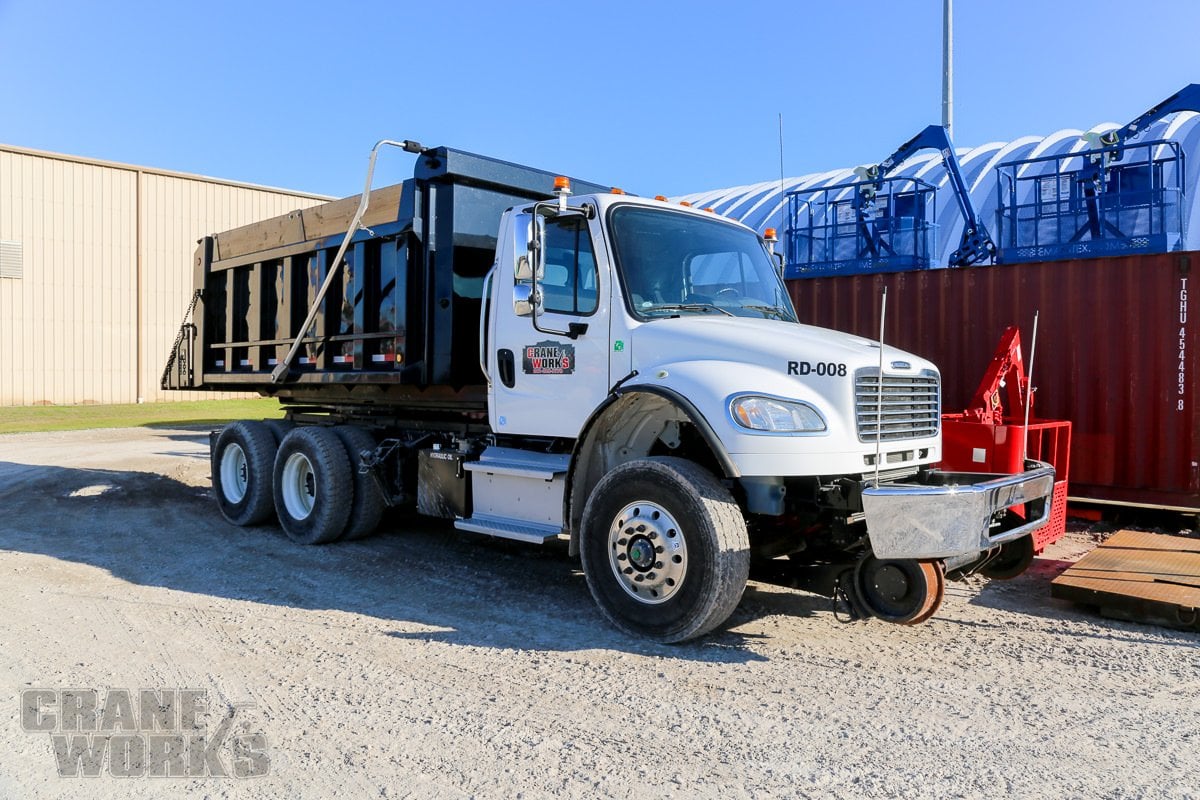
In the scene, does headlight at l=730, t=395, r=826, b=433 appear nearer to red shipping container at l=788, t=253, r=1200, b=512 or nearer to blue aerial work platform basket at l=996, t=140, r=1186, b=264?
red shipping container at l=788, t=253, r=1200, b=512

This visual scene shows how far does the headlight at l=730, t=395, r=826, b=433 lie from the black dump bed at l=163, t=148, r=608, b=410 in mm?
2709

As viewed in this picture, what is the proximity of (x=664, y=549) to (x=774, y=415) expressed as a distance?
3.12 feet

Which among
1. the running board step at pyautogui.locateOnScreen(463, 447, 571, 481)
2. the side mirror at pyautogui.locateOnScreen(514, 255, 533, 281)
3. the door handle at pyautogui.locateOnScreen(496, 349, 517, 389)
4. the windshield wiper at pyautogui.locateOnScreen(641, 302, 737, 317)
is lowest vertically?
the running board step at pyautogui.locateOnScreen(463, 447, 571, 481)

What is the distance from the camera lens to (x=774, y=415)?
4.58 m

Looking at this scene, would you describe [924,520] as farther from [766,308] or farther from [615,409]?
[766,308]

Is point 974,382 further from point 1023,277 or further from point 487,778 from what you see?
point 487,778

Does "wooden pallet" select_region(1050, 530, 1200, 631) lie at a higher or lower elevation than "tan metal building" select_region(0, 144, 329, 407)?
lower

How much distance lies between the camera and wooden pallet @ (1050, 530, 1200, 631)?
534 centimetres

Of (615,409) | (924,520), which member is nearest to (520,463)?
(615,409)

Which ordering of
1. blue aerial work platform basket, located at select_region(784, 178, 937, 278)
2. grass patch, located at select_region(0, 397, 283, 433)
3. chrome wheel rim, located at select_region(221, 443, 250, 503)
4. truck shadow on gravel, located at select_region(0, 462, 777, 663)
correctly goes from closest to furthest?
truck shadow on gravel, located at select_region(0, 462, 777, 663) → chrome wheel rim, located at select_region(221, 443, 250, 503) → blue aerial work platform basket, located at select_region(784, 178, 937, 278) → grass patch, located at select_region(0, 397, 283, 433)

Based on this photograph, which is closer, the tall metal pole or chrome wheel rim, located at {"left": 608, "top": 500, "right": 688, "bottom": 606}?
chrome wheel rim, located at {"left": 608, "top": 500, "right": 688, "bottom": 606}

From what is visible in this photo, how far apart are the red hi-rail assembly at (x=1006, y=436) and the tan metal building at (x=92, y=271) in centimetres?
2546

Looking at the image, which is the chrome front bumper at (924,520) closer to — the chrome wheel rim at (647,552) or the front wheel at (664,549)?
the front wheel at (664,549)

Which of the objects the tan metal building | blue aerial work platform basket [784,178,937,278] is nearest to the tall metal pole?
blue aerial work platform basket [784,178,937,278]
